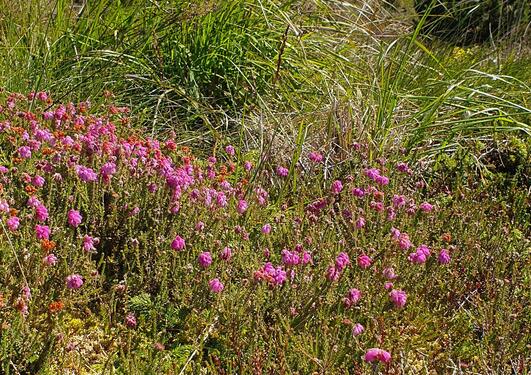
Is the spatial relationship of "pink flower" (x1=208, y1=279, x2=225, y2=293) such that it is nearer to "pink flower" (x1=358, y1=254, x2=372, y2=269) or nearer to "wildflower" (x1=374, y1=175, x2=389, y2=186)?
"pink flower" (x1=358, y1=254, x2=372, y2=269)

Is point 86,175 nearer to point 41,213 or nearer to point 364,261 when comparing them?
point 41,213

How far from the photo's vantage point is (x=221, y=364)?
98.4 inches

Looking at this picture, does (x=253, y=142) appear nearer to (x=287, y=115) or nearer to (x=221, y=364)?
(x=287, y=115)

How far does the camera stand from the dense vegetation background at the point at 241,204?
8.20ft

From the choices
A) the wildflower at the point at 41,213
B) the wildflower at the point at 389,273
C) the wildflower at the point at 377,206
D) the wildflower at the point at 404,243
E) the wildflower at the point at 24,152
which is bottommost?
the wildflower at the point at 24,152

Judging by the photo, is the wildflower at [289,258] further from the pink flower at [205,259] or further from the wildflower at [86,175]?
the wildflower at [86,175]

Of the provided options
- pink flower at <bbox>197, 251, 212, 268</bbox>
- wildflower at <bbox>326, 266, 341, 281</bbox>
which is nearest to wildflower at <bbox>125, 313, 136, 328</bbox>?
pink flower at <bbox>197, 251, 212, 268</bbox>

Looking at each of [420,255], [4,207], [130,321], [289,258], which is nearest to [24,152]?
[4,207]

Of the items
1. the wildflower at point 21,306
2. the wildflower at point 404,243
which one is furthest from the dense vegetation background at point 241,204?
the wildflower at point 404,243

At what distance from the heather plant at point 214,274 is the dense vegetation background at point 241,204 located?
13mm

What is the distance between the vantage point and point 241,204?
3100 millimetres

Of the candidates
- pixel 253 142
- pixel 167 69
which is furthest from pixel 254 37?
pixel 253 142

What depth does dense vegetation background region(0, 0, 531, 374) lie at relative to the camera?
250 cm

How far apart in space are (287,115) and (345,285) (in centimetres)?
198
